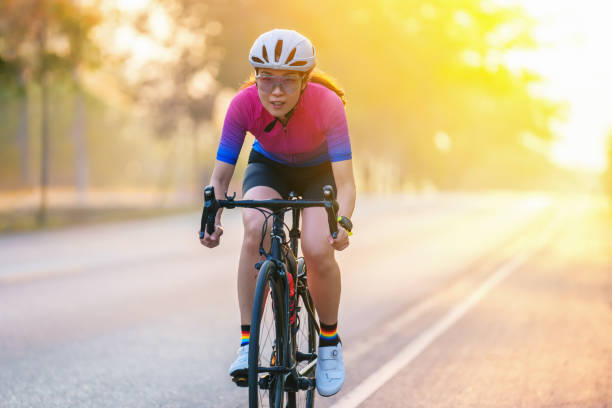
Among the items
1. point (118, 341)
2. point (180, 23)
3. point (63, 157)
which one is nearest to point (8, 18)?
point (180, 23)

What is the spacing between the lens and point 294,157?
14.2ft

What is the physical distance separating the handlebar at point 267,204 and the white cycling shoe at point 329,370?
2.79ft

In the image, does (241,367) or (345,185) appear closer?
(241,367)

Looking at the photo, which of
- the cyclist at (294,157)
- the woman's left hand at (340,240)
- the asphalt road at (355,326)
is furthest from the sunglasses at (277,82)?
the asphalt road at (355,326)

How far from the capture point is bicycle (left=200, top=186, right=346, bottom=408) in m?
3.56

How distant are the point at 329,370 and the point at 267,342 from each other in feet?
1.48

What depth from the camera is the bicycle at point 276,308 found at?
3561 mm

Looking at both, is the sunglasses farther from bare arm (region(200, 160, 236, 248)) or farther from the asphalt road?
Answer: the asphalt road

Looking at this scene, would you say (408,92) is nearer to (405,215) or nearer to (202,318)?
(405,215)

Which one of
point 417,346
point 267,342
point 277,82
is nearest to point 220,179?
point 277,82

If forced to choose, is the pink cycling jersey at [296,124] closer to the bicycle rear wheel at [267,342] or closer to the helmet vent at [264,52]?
the helmet vent at [264,52]

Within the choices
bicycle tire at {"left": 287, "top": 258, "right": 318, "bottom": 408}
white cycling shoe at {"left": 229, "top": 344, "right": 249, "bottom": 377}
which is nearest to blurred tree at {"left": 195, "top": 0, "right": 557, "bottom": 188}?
bicycle tire at {"left": 287, "top": 258, "right": 318, "bottom": 408}

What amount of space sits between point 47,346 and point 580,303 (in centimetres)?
606

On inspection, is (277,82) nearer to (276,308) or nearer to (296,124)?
(296,124)
